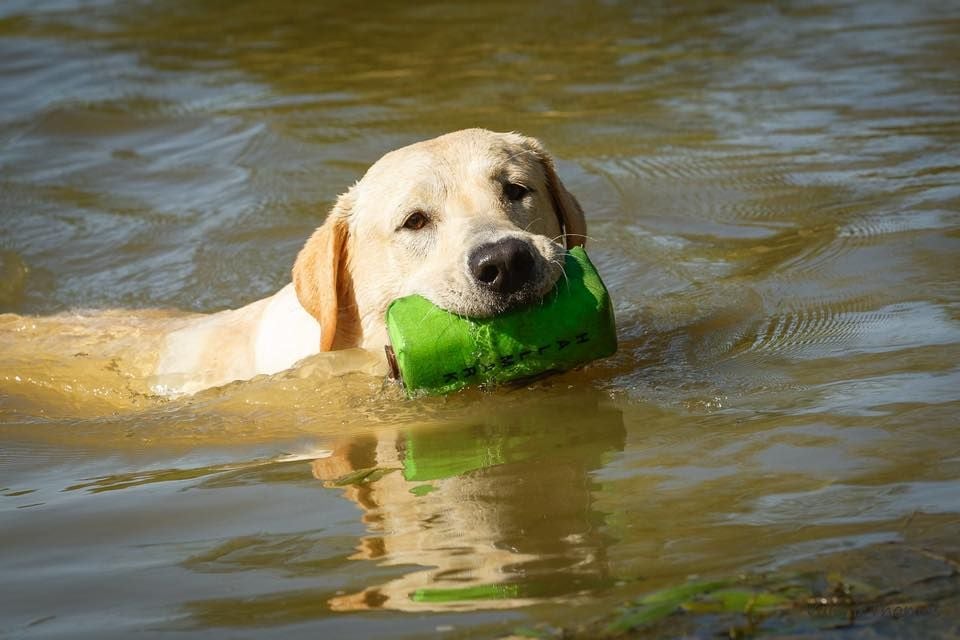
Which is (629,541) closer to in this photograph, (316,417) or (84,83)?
(316,417)

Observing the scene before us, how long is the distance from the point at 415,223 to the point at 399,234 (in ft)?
0.28

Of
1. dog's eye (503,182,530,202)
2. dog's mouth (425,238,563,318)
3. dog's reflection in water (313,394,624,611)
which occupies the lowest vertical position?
dog's reflection in water (313,394,624,611)

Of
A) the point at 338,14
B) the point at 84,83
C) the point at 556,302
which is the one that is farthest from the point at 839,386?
the point at 338,14

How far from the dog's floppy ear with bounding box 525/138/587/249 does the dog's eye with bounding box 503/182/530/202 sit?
32 cm

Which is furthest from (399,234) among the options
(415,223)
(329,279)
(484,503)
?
(484,503)

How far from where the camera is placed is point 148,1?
687 inches

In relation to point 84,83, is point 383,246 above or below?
below

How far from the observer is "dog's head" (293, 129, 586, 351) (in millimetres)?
5566

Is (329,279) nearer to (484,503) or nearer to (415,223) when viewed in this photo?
(415,223)

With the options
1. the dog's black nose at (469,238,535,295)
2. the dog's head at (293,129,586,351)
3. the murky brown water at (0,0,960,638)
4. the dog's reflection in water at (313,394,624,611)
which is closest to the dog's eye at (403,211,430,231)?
the dog's head at (293,129,586,351)

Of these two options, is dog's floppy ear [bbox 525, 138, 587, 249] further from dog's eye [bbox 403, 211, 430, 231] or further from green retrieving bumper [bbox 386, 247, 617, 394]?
green retrieving bumper [bbox 386, 247, 617, 394]

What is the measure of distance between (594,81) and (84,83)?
5.32 meters

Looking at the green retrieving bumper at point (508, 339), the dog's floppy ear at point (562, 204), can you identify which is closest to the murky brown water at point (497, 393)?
the green retrieving bumper at point (508, 339)

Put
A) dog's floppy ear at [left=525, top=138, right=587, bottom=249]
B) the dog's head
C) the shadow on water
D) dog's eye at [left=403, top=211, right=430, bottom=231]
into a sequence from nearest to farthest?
1. the shadow on water
2. the dog's head
3. dog's eye at [left=403, top=211, right=430, bottom=231]
4. dog's floppy ear at [left=525, top=138, right=587, bottom=249]
